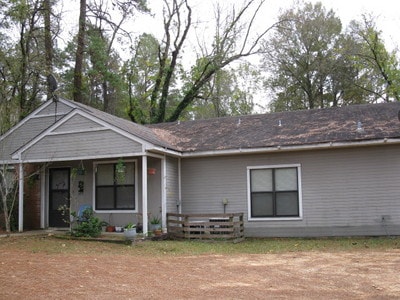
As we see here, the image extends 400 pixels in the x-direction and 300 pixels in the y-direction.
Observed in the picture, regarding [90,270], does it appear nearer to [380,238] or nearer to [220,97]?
[380,238]

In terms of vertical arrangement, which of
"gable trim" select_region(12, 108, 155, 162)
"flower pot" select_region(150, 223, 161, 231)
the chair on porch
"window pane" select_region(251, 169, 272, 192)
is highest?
"gable trim" select_region(12, 108, 155, 162)

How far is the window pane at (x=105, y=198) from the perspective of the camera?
48.3ft

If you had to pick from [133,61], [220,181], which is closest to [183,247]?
[220,181]

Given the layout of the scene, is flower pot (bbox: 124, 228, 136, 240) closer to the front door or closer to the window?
the window

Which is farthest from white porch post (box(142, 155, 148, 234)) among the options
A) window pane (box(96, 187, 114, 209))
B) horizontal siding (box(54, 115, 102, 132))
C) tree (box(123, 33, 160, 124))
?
tree (box(123, 33, 160, 124))

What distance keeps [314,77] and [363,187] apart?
19704 mm

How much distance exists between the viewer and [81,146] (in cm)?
1363

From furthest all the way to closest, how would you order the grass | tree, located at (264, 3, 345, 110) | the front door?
tree, located at (264, 3, 345, 110)
the front door
the grass

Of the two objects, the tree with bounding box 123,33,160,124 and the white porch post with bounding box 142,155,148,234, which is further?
the tree with bounding box 123,33,160,124

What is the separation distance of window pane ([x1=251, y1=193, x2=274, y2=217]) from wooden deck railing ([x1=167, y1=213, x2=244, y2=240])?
0.63 metres

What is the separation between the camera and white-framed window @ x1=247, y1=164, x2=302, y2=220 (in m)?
13.7

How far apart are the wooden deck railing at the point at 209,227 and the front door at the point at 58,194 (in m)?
4.27

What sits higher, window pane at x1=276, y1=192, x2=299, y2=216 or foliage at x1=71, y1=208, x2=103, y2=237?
window pane at x1=276, y1=192, x2=299, y2=216

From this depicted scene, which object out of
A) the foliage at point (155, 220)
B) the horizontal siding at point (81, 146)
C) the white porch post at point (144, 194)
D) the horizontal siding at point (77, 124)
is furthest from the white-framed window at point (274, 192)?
the horizontal siding at point (77, 124)
